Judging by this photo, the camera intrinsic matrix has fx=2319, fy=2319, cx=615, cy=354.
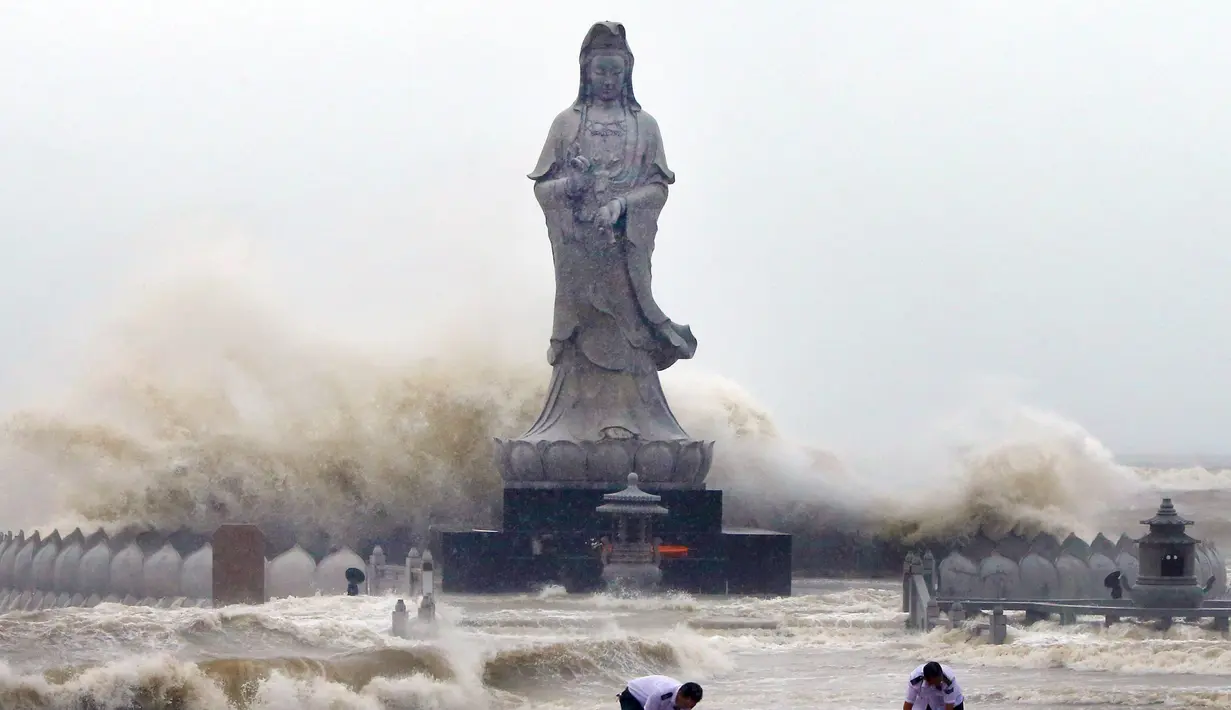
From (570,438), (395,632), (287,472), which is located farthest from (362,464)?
(395,632)

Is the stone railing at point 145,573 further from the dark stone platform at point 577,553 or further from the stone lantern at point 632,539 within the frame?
the stone lantern at point 632,539

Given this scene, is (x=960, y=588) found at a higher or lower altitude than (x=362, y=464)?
lower

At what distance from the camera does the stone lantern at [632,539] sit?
84.9ft

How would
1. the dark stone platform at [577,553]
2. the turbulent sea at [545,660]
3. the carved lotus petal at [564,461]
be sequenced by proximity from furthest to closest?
the carved lotus petal at [564,461]
the dark stone platform at [577,553]
the turbulent sea at [545,660]

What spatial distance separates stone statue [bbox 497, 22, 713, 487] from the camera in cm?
2822

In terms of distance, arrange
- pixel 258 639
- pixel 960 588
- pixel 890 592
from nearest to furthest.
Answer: pixel 258 639 < pixel 960 588 < pixel 890 592

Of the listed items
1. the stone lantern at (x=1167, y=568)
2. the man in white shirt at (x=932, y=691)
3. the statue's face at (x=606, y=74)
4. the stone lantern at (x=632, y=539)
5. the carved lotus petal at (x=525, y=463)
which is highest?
the statue's face at (x=606, y=74)

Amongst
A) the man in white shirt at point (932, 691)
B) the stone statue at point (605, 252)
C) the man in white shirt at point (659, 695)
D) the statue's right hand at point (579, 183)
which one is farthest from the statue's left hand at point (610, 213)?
the man in white shirt at point (659, 695)

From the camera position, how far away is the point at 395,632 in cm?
1967

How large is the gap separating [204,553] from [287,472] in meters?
7.27

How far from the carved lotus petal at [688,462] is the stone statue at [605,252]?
15 cm

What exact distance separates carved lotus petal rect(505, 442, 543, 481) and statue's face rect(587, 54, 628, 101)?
4475mm

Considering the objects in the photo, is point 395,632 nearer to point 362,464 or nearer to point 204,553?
point 204,553

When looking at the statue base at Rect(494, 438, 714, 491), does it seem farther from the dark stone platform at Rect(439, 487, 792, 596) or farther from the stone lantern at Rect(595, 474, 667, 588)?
the stone lantern at Rect(595, 474, 667, 588)
